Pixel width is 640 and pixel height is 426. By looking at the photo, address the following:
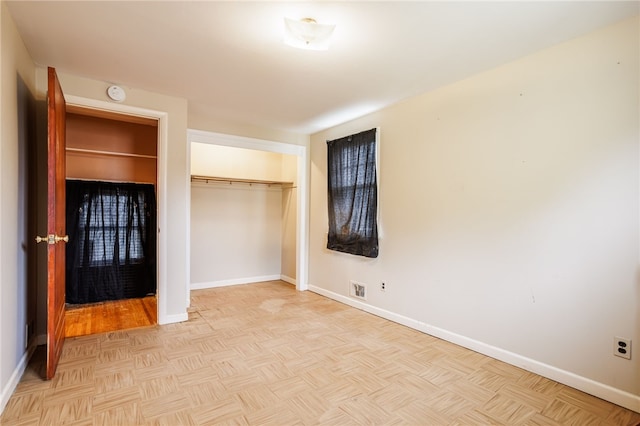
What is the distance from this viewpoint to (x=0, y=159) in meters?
1.88

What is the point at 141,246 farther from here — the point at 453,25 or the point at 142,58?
the point at 453,25

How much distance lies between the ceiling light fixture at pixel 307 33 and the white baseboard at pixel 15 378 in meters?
2.75

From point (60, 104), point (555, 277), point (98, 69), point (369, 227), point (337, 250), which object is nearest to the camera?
point (555, 277)

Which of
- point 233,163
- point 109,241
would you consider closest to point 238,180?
point 233,163

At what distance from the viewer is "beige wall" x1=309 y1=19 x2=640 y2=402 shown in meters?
2.05

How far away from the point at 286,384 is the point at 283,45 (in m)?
2.40

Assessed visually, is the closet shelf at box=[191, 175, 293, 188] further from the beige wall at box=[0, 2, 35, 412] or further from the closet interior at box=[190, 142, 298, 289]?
the beige wall at box=[0, 2, 35, 412]

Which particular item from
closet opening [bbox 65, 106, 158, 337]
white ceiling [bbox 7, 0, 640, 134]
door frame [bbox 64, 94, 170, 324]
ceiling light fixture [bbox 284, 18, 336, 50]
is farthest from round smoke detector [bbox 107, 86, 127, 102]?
ceiling light fixture [bbox 284, 18, 336, 50]

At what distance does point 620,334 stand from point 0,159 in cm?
387

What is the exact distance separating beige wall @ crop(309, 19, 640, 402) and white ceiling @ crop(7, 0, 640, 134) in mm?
259

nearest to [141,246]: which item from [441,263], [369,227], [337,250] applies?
[337,250]

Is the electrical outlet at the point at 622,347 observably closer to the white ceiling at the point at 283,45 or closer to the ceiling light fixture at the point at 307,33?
the white ceiling at the point at 283,45

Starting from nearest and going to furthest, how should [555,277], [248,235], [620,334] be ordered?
1. [620,334]
2. [555,277]
3. [248,235]

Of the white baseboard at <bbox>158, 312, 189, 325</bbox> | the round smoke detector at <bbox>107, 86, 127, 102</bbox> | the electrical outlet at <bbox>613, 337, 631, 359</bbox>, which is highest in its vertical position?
the round smoke detector at <bbox>107, 86, 127, 102</bbox>
